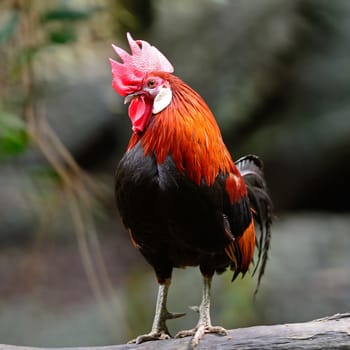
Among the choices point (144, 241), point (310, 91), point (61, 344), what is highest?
point (310, 91)

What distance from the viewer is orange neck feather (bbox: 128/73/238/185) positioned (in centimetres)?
239

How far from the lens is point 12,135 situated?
3.26m

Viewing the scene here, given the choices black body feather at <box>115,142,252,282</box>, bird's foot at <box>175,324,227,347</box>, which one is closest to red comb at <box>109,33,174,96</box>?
black body feather at <box>115,142,252,282</box>

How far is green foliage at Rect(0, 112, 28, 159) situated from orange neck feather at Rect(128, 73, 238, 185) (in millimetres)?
951

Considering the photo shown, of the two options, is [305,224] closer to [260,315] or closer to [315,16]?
[260,315]

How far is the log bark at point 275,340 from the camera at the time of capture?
7.97ft

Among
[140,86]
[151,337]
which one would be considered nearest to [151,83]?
[140,86]

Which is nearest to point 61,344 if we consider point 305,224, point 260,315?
point 260,315

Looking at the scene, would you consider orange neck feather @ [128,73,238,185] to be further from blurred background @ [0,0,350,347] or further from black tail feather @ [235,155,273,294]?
blurred background @ [0,0,350,347]

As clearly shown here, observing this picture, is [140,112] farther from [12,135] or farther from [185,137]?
[12,135]

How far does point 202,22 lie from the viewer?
7.26 metres

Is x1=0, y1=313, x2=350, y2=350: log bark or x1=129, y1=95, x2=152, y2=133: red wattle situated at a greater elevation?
x1=129, y1=95, x2=152, y2=133: red wattle

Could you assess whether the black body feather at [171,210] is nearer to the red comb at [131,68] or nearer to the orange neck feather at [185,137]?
the orange neck feather at [185,137]

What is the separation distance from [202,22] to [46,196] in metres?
3.59
